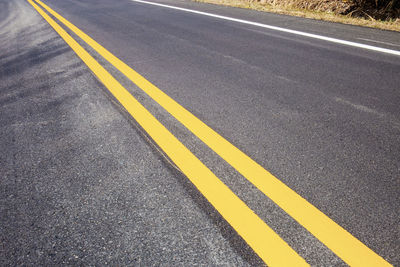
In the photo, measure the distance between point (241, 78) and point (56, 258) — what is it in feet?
9.18

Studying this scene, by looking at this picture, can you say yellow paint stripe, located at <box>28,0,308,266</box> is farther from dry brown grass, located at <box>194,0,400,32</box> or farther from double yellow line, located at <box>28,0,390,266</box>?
dry brown grass, located at <box>194,0,400,32</box>

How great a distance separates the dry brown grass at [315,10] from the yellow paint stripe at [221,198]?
5.15m

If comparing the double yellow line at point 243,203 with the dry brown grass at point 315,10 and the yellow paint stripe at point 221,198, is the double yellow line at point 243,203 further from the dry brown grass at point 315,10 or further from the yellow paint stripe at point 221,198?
the dry brown grass at point 315,10

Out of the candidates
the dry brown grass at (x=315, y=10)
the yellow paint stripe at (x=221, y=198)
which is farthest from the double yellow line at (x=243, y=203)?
the dry brown grass at (x=315, y=10)

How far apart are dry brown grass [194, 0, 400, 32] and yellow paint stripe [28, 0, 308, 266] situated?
203 inches

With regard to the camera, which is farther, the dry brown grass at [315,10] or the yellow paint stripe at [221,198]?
the dry brown grass at [315,10]

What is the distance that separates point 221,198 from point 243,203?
13 centimetres

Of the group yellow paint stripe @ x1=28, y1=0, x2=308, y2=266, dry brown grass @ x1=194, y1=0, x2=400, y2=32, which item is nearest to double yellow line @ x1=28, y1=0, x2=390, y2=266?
yellow paint stripe @ x1=28, y1=0, x2=308, y2=266

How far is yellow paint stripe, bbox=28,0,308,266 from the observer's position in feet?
4.60

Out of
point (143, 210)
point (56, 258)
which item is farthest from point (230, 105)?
point (56, 258)

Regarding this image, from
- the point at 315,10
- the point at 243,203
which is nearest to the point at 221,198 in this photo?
the point at 243,203

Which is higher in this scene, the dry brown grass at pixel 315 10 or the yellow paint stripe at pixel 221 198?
the dry brown grass at pixel 315 10

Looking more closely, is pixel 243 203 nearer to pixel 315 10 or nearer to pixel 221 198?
pixel 221 198

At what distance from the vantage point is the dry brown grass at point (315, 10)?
5.85 m
